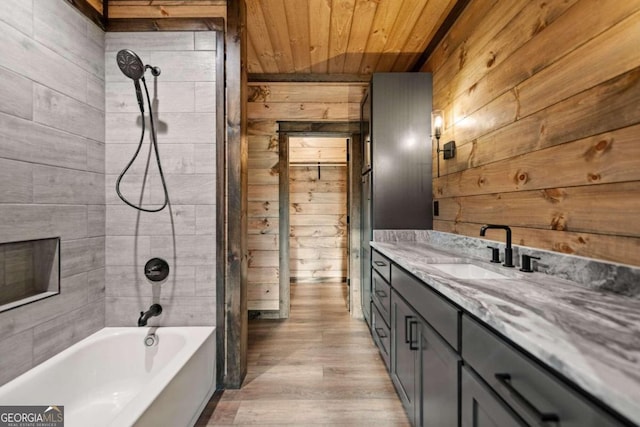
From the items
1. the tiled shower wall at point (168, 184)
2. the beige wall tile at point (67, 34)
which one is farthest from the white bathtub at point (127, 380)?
the beige wall tile at point (67, 34)

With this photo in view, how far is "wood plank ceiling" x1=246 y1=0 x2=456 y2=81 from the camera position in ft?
6.98

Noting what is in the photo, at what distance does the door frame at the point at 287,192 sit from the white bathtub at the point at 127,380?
4.74 feet

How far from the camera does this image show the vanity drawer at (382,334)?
6.48 ft

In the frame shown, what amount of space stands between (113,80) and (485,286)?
243cm

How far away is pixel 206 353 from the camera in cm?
174

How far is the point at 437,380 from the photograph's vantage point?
1180mm

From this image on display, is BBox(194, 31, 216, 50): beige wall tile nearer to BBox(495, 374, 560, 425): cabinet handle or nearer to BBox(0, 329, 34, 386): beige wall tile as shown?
BBox(0, 329, 34, 386): beige wall tile

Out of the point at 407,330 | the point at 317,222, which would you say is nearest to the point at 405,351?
the point at 407,330

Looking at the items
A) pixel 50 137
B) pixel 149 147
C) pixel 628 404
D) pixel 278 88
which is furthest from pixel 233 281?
pixel 278 88

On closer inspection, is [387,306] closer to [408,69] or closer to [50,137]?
[50,137]

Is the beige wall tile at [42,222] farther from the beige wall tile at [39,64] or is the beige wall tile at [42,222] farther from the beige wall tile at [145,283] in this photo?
the beige wall tile at [39,64]

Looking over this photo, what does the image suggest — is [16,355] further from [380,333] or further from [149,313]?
[380,333]

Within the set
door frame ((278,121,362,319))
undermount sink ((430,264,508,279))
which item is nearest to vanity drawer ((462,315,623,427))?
undermount sink ((430,264,508,279))

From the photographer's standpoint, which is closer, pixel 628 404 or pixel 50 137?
pixel 628 404
